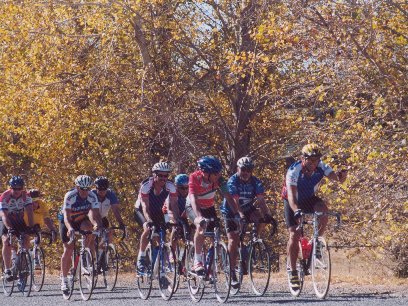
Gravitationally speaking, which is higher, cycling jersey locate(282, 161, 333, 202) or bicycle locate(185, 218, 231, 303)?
cycling jersey locate(282, 161, 333, 202)

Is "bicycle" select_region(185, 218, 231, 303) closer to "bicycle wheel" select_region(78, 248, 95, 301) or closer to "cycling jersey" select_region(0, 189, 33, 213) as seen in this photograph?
"bicycle wheel" select_region(78, 248, 95, 301)

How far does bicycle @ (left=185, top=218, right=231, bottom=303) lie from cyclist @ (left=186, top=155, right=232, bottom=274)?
116 millimetres

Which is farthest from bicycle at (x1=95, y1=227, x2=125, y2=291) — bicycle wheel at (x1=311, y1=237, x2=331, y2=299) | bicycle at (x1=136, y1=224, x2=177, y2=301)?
bicycle wheel at (x1=311, y1=237, x2=331, y2=299)

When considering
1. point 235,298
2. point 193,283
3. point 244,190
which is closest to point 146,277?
point 193,283

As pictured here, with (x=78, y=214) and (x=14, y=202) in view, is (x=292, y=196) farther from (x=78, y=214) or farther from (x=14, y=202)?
(x=14, y=202)

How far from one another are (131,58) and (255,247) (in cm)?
989

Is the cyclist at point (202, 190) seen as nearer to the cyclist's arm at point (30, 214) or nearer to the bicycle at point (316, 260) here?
the bicycle at point (316, 260)

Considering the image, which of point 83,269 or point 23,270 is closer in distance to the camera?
point 83,269

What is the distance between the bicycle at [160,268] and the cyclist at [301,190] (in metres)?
1.87

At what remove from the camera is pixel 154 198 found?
1588cm

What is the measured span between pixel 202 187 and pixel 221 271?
49.7 inches

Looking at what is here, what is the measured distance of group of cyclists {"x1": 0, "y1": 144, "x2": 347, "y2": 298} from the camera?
1366cm

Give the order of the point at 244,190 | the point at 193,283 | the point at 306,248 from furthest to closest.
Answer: the point at 244,190
the point at 193,283
the point at 306,248

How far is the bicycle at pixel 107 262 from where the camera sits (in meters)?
17.2
